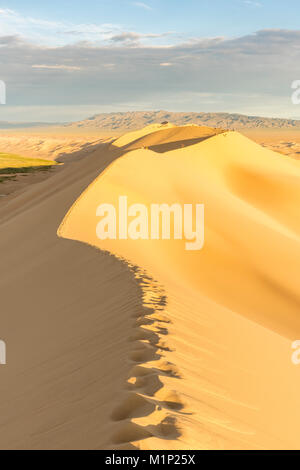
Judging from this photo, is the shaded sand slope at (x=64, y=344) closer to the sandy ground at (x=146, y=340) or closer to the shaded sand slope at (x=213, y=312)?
the sandy ground at (x=146, y=340)

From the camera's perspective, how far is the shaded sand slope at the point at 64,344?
3.43 m

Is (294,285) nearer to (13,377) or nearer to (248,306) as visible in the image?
(248,306)

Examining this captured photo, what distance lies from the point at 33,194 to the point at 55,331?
75.4 ft

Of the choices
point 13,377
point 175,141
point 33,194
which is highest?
point 175,141

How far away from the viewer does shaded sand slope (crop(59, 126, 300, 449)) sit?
3.28 meters

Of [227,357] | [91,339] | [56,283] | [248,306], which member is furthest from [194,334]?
[248,306]

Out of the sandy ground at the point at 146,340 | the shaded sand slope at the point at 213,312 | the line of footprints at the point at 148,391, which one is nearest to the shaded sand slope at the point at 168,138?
the shaded sand slope at the point at 213,312

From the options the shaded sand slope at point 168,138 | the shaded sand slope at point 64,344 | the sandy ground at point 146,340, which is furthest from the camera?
the shaded sand slope at point 168,138

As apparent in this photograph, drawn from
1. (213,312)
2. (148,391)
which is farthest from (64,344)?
A: (213,312)

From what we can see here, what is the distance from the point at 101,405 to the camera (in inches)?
136

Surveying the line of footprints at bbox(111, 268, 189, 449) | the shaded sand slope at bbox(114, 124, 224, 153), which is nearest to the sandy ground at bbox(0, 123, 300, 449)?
the line of footprints at bbox(111, 268, 189, 449)

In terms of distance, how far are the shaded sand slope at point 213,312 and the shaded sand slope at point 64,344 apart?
0.96ft

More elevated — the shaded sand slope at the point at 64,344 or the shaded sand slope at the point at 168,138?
the shaded sand slope at the point at 168,138

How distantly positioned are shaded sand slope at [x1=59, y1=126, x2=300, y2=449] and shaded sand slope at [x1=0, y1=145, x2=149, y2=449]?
0.29 m
